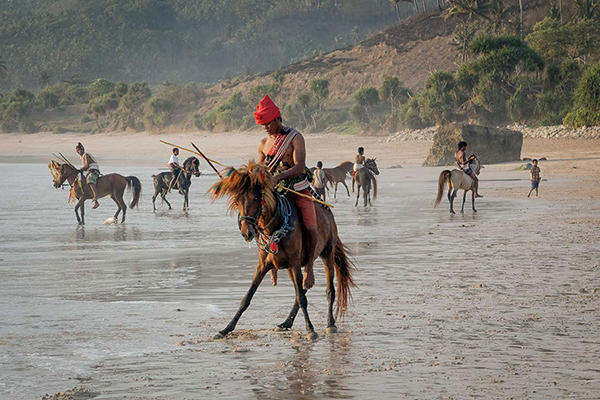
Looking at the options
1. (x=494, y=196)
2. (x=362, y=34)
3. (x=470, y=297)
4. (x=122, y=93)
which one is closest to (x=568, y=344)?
(x=470, y=297)

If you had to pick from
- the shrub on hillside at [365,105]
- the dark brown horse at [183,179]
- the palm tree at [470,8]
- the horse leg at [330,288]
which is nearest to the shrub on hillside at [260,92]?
the shrub on hillside at [365,105]

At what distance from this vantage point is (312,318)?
354 inches

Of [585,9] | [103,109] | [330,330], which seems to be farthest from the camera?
[103,109]

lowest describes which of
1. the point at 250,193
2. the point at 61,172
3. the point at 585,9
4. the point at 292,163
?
the point at 61,172

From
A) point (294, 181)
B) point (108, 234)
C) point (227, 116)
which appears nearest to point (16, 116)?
point (227, 116)

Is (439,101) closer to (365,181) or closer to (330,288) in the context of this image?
(365,181)

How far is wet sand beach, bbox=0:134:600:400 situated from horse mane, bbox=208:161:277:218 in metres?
1.29

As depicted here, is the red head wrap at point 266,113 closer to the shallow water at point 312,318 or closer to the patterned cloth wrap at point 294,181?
the patterned cloth wrap at point 294,181

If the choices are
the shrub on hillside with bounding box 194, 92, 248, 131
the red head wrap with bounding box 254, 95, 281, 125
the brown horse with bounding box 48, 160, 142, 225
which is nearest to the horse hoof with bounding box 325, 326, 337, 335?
the red head wrap with bounding box 254, 95, 281, 125

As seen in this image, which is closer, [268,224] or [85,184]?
[268,224]

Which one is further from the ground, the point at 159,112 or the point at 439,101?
the point at 159,112

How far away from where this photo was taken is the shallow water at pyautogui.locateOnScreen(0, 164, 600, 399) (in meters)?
6.59

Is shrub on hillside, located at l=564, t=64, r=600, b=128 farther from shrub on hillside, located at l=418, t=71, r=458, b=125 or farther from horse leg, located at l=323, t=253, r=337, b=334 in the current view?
horse leg, located at l=323, t=253, r=337, b=334

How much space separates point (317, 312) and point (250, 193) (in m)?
2.32
